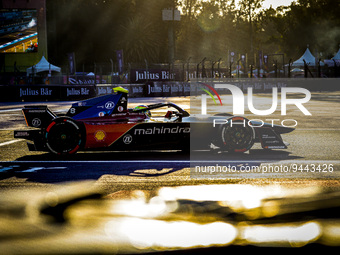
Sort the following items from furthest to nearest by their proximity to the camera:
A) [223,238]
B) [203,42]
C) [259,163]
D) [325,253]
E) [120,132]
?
[203,42]
[120,132]
[259,163]
[223,238]
[325,253]

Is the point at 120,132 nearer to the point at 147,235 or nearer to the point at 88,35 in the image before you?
the point at 147,235

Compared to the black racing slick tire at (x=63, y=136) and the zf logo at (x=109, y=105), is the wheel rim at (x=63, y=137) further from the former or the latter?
the zf logo at (x=109, y=105)

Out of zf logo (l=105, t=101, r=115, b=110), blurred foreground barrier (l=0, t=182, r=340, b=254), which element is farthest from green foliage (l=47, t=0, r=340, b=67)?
blurred foreground barrier (l=0, t=182, r=340, b=254)

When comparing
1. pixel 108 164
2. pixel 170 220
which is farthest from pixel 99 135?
pixel 170 220

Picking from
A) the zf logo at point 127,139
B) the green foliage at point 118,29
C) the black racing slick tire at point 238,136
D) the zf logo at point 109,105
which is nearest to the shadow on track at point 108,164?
the black racing slick tire at point 238,136

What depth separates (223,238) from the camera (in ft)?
14.0

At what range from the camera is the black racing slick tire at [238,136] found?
873cm

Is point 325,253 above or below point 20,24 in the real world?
below

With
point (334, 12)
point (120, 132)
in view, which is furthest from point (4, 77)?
point (334, 12)

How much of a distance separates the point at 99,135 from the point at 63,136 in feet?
Answer: 2.13

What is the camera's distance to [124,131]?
863cm

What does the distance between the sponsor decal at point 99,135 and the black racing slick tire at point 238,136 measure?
2146mm

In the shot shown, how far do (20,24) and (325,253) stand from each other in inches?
2073

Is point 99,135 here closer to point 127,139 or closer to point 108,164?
point 127,139
